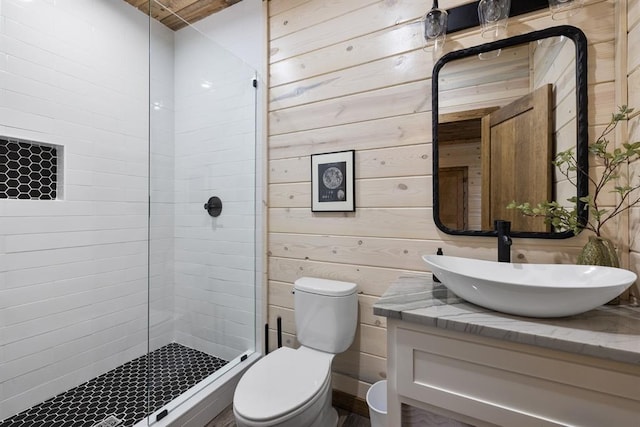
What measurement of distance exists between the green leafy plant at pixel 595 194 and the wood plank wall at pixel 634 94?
0.03m

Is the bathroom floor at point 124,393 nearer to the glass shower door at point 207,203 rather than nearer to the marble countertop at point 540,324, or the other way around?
the glass shower door at point 207,203

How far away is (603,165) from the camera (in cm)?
112

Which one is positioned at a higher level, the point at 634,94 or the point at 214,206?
the point at 634,94

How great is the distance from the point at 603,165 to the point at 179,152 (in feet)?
7.02

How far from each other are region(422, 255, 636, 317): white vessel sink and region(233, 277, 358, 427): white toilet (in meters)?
0.73

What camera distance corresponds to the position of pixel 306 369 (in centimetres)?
136

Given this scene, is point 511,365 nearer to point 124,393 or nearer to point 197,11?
point 124,393

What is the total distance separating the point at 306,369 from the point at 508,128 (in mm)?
1440

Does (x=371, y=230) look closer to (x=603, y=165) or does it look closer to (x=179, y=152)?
→ (x=603, y=165)

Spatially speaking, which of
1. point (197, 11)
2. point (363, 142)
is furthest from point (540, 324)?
point (197, 11)

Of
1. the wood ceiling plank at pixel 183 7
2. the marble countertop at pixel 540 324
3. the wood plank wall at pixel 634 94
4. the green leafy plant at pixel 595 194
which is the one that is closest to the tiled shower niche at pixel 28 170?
the wood ceiling plank at pixel 183 7

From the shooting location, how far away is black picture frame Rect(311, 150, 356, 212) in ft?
5.36

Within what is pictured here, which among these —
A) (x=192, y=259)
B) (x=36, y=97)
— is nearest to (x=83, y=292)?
(x=192, y=259)

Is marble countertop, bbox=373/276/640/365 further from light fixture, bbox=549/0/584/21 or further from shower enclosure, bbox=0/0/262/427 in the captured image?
shower enclosure, bbox=0/0/262/427
